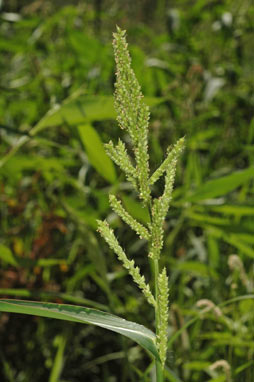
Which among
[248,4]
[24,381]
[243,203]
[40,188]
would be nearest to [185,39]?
[248,4]

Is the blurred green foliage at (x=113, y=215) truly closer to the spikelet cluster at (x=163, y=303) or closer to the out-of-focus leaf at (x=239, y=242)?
the out-of-focus leaf at (x=239, y=242)

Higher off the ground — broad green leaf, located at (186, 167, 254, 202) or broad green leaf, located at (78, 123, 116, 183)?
broad green leaf, located at (78, 123, 116, 183)

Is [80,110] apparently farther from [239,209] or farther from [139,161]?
[139,161]

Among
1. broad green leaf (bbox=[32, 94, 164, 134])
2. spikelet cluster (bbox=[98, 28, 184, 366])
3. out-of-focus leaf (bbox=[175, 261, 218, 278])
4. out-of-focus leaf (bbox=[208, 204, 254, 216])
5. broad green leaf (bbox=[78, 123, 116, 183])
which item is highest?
broad green leaf (bbox=[32, 94, 164, 134])

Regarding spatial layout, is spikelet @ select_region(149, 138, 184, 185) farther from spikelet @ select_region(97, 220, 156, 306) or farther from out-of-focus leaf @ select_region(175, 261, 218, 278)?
out-of-focus leaf @ select_region(175, 261, 218, 278)

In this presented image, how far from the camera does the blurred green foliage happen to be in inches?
29.3

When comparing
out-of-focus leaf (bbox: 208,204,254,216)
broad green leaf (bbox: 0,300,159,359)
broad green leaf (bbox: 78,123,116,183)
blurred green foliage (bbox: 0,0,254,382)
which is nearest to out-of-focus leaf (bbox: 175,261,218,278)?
blurred green foliage (bbox: 0,0,254,382)

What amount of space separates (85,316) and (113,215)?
778mm

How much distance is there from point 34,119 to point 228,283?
805 mm

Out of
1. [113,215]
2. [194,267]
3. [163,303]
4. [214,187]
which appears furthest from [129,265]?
[113,215]

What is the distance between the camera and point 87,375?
3.63 ft

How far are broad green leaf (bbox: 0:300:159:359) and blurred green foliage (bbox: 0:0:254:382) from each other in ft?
0.42

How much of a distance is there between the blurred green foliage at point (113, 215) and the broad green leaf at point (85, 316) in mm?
128

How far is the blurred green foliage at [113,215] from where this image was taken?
74 cm
